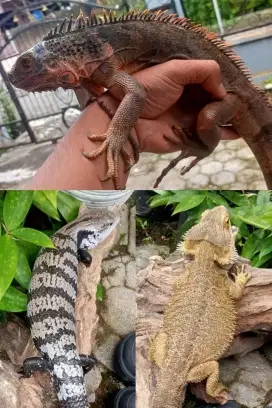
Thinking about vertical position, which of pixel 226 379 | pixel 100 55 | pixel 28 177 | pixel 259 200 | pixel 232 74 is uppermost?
pixel 100 55

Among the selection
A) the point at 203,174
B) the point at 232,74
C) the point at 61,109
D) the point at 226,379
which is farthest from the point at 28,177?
the point at 226,379

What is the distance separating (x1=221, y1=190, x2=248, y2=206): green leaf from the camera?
105 centimetres

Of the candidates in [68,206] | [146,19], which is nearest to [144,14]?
[146,19]

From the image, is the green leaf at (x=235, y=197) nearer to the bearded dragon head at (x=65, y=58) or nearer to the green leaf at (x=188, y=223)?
the green leaf at (x=188, y=223)

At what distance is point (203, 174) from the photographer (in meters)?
1.13

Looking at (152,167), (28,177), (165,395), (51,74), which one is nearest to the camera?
(165,395)

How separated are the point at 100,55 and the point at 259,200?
Answer: 444 millimetres

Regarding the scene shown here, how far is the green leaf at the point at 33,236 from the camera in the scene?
1021mm

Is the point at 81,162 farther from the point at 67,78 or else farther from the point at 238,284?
the point at 238,284

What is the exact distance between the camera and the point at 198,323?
0.92 metres

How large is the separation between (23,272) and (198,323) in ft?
1.21

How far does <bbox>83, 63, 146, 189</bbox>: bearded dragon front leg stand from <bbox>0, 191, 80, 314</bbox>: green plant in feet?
0.45

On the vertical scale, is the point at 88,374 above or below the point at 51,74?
below

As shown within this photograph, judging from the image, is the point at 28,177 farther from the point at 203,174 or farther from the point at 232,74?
the point at 232,74
